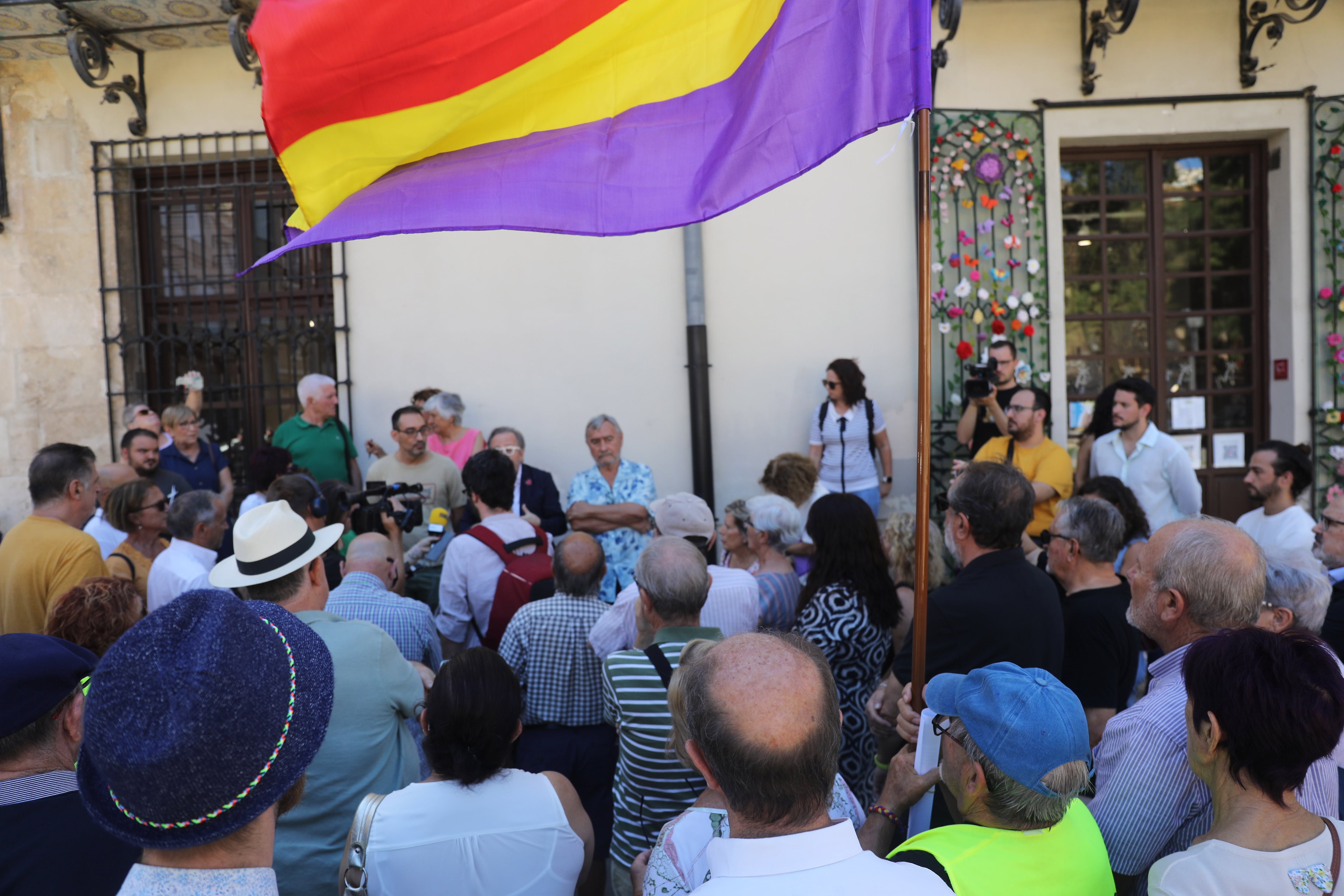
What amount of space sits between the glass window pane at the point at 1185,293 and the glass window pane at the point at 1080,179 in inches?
35.3

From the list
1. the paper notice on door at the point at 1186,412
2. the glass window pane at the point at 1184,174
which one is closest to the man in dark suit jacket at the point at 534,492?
the paper notice on door at the point at 1186,412

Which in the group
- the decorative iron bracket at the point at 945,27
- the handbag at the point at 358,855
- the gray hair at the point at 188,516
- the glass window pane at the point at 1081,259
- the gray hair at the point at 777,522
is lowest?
the handbag at the point at 358,855

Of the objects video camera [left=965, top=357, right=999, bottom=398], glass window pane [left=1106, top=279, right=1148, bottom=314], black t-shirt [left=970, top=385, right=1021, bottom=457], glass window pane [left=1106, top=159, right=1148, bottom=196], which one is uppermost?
glass window pane [left=1106, top=159, right=1148, bottom=196]

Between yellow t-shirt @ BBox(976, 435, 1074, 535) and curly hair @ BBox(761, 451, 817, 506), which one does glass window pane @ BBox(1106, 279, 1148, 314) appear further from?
curly hair @ BBox(761, 451, 817, 506)

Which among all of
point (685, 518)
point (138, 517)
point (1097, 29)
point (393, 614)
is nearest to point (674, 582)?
point (393, 614)

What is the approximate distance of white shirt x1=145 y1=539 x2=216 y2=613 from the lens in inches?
147

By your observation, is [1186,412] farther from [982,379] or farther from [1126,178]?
[982,379]

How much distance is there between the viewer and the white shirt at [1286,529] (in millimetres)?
4441

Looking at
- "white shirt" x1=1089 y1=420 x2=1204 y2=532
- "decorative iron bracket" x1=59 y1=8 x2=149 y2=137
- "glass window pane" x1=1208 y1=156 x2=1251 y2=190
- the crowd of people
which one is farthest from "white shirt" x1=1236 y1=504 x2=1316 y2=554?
"decorative iron bracket" x1=59 y1=8 x2=149 y2=137

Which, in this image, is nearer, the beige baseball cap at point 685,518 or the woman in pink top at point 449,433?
the beige baseball cap at point 685,518

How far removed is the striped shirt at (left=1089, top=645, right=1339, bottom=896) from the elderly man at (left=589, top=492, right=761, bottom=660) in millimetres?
1006

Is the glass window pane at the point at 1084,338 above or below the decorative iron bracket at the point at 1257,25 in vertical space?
below

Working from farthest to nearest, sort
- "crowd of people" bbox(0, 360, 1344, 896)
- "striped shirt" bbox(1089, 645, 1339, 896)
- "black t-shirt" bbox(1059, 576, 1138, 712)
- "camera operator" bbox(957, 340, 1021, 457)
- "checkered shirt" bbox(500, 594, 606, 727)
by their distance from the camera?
"camera operator" bbox(957, 340, 1021, 457) < "checkered shirt" bbox(500, 594, 606, 727) < "black t-shirt" bbox(1059, 576, 1138, 712) < "striped shirt" bbox(1089, 645, 1339, 896) < "crowd of people" bbox(0, 360, 1344, 896)

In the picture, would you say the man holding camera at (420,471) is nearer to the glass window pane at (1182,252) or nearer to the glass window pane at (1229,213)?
the glass window pane at (1182,252)
